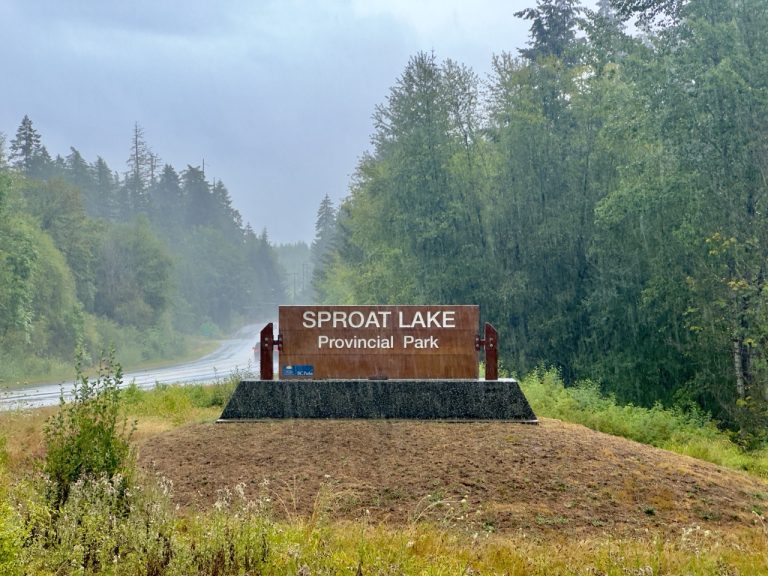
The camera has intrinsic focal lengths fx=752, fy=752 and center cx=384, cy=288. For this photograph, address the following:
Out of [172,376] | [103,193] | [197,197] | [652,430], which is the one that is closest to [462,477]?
[652,430]

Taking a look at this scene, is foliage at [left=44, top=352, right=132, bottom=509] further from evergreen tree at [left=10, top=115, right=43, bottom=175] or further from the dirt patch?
evergreen tree at [left=10, top=115, right=43, bottom=175]

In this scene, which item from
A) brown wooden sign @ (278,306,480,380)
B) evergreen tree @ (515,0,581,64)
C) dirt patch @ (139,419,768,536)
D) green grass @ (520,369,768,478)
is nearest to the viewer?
dirt patch @ (139,419,768,536)

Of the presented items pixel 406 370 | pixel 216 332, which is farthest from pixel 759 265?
pixel 216 332

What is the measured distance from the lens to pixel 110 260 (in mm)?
55750

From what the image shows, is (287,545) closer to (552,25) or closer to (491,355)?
(491,355)

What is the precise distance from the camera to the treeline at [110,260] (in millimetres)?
35281

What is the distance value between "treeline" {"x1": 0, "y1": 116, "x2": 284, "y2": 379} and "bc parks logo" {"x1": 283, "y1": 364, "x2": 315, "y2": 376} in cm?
2487

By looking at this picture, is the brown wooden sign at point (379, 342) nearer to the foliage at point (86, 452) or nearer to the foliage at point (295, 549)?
the foliage at point (86, 452)

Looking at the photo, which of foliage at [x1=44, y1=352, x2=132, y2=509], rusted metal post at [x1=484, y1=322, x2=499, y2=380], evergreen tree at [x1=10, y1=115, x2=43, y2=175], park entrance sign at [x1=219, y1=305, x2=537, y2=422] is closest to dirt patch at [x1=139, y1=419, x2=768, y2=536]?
park entrance sign at [x1=219, y1=305, x2=537, y2=422]

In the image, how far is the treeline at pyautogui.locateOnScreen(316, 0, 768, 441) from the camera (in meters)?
18.5

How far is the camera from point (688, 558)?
545cm

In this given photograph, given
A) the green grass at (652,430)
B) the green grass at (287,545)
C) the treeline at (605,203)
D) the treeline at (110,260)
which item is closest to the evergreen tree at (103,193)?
the treeline at (110,260)

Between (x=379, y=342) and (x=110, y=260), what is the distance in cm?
4888

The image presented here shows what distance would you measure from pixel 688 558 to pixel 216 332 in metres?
79.6
